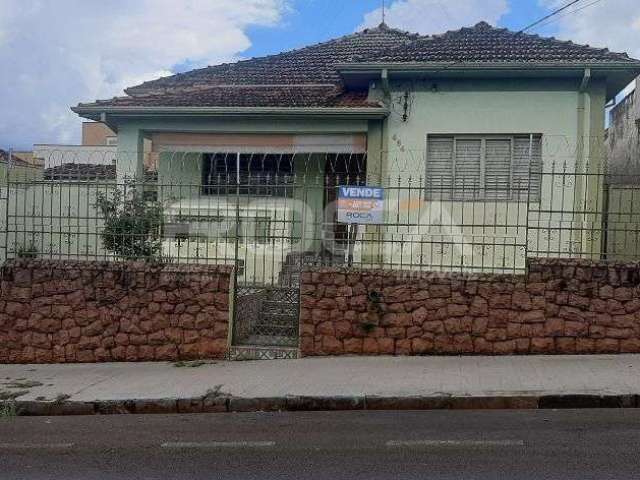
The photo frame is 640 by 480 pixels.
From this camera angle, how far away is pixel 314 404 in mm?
6992

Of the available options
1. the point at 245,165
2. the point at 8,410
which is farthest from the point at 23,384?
Answer: the point at 245,165

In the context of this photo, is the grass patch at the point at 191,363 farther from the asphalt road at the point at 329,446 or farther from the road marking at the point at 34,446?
the road marking at the point at 34,446

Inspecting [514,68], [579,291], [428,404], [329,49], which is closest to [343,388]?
[428,404]

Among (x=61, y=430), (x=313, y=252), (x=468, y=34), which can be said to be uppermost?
(x=468, y=34)

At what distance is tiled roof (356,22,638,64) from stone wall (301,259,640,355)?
5242mm

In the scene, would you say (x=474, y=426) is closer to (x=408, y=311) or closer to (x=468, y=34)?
(x=408, y=311)

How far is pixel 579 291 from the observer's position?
8.56 m

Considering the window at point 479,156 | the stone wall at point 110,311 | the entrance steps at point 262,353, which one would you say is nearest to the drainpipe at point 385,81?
the window at point 479,156

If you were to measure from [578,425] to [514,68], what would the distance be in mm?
7848

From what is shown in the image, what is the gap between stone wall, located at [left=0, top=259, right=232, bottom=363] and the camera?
9.05 m

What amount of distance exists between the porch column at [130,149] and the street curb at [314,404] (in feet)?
23.1

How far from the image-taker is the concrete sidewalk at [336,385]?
6.90m

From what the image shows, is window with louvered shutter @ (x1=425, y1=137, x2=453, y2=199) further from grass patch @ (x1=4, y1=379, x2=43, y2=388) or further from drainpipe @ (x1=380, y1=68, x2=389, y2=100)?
grass patch @ (x1=4, y1=379, x2=43, y2=388)

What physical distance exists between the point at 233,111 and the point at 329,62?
3.65m
